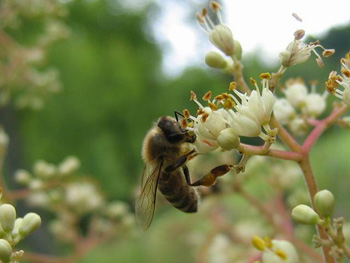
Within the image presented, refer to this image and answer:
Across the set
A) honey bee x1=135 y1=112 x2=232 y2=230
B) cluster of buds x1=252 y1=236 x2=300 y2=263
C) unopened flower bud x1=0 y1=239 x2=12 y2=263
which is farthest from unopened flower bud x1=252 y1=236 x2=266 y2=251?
unopened flower bud x1=0 y1=239 x2=12 y2=263

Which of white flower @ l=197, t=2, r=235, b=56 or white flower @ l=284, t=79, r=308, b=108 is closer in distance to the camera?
white flower @ l=197, t=2, r=235, b=56

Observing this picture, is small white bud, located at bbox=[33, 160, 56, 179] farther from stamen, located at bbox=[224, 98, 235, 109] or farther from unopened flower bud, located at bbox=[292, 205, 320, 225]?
unopened flower bud, located at bbox=[292, 205, 320, 225]

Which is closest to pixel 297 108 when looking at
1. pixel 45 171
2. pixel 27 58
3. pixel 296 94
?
pixel 296 94

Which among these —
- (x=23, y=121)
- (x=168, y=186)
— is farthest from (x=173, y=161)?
(x=23, y=121)

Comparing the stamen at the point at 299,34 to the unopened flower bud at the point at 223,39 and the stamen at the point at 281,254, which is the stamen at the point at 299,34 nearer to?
the unopened flower bud at the point at 223,39

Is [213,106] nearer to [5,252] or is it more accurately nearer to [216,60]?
[216,60]

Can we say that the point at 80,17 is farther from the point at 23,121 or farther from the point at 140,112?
the point at 23,121
